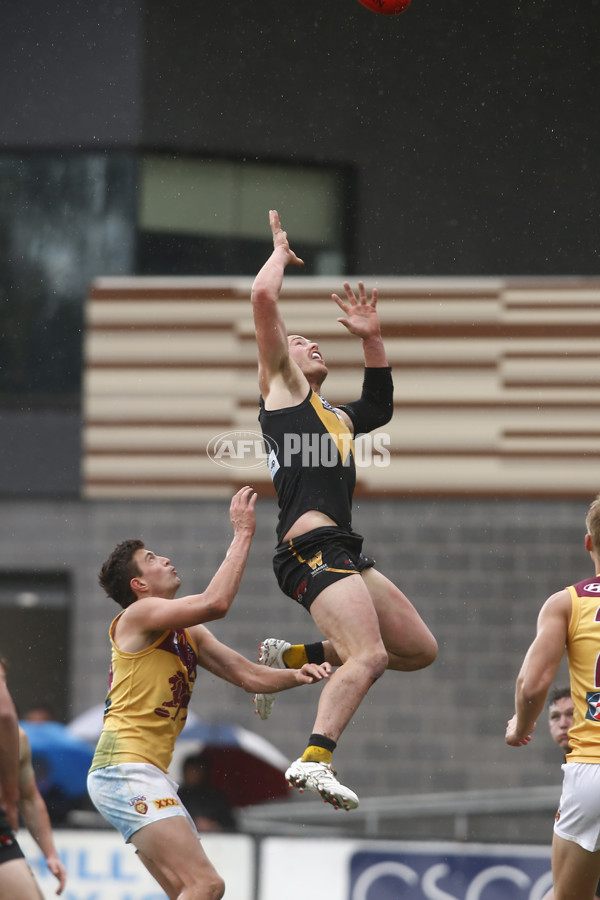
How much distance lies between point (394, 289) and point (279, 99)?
2170 mm

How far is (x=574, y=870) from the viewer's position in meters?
4.29

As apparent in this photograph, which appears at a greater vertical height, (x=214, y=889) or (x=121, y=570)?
(x=121, y=570)

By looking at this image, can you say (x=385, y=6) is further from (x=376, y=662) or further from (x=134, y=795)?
(x=134, y=795)

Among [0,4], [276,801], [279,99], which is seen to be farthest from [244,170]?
[276,801]

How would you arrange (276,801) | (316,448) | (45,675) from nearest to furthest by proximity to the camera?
(316,448) → (276,801) → (45,675)

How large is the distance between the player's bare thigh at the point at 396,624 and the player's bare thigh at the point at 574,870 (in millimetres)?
1198

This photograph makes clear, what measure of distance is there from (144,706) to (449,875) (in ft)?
10.9

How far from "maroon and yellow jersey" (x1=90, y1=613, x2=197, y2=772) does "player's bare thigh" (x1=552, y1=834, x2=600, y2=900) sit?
5.41 ft

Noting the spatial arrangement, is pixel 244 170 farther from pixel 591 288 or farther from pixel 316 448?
pixel 316 448

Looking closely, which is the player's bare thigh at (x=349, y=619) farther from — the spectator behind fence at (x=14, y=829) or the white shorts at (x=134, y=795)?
the spectator behind fence at (x=14, y=829)

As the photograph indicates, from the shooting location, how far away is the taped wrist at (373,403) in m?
5.84

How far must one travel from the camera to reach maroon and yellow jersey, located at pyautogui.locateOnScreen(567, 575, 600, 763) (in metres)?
4.30

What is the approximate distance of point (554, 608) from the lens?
14.3ft

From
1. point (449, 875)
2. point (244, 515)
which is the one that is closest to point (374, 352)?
point (244, 515)
